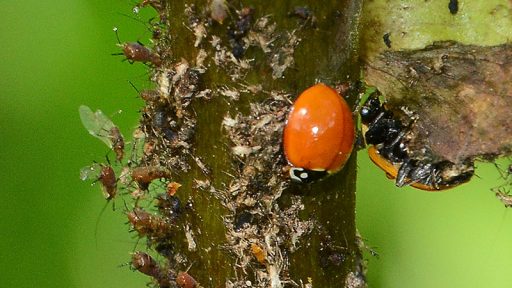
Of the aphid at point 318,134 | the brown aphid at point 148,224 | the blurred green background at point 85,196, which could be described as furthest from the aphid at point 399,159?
the blurred green background at point 85,196

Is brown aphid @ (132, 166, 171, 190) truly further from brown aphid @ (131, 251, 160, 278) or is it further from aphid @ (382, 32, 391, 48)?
aphid @ (382, 32, 391, 48)

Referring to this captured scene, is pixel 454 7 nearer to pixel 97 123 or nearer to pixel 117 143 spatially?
pixel 117 143

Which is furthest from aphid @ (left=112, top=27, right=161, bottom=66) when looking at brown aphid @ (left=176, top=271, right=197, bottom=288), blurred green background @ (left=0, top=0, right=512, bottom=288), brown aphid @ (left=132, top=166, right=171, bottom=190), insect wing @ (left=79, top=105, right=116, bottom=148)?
blurred green background @ (left=0, top=0, right=512, bottom=288)

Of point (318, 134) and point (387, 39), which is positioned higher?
point (387, 39)

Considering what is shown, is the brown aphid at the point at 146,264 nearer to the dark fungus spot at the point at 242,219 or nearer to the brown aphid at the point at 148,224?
the brown aphid at the point at 148,224

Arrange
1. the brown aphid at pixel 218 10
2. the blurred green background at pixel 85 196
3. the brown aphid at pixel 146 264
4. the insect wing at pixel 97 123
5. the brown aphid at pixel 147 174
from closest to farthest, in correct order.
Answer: the brown aphid at pixel 218 10
the brown aphid at pixel 147 174
the brown aphid at pixel 146 264
the insect wing at pixel 97 123
the blurred green background at pixel 85 196

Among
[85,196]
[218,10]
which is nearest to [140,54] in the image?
[218,10]
